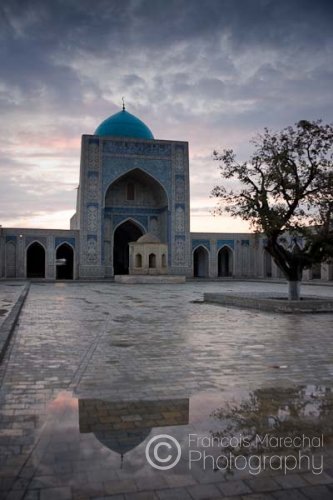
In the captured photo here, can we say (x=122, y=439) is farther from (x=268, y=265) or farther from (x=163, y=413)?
(x=268, y=265)

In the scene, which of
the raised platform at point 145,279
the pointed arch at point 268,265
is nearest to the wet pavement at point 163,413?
the raised platform at point 145,279

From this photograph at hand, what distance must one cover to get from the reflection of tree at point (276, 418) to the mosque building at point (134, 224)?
20950 millimetres

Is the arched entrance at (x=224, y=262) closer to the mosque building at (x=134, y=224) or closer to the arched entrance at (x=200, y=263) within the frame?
the mosque building at (x=134, y=224)

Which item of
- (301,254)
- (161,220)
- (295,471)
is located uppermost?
(161,220)

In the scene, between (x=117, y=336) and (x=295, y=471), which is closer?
(x=295, y=471)

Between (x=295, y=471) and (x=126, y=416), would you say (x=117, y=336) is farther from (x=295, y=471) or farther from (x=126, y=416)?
(x=295, y=471)

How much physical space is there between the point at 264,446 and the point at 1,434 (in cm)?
144

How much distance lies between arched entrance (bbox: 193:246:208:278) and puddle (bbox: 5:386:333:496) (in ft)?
85.0

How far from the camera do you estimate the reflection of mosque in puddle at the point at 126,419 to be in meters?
2.65

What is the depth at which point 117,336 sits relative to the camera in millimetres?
6379

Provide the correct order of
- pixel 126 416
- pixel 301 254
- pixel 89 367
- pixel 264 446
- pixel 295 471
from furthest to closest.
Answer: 1. pixel 301 254
2. pixel 89 367
3. pixel 126 416
4. pixel 264 446
5. pixel 295 471

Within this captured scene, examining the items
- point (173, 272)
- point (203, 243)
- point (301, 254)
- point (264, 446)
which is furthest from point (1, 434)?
point (203, 243)

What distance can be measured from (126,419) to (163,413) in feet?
0.85

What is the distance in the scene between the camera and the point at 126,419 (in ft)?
9.86
